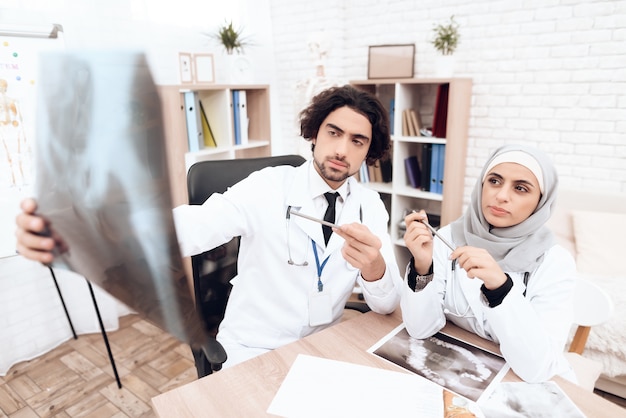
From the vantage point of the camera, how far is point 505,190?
3.80 feet

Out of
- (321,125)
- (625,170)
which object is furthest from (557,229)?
(321,125)

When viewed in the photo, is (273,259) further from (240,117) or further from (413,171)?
(413,171)

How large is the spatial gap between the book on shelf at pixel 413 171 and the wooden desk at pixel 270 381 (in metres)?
1.91

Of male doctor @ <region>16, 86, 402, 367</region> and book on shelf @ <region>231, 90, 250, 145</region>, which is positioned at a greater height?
book on shelf @ <region>231, 90, 250, 145</region>

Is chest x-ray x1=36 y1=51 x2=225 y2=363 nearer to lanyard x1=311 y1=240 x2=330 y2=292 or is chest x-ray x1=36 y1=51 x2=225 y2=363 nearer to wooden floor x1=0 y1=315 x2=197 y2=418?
lanyard x1=311 y1=240 x2=330 y2=292

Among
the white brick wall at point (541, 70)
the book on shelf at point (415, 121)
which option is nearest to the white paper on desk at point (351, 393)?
the book on shelf at point (415, 121)

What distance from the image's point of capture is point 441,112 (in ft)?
8.91

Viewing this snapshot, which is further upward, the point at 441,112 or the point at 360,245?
the point at 441,112

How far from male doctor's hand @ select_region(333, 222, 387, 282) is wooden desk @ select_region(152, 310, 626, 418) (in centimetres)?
20

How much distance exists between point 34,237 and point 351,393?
0.80 meters

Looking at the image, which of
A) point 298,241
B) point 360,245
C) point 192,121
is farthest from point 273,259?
point 192,121

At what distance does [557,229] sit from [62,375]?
2.82 m

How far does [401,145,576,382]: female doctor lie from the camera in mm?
970

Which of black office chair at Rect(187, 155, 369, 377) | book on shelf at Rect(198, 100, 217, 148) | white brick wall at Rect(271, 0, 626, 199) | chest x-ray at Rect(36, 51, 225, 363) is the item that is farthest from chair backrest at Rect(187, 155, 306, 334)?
white brick wall at Rect(271, 0, 626, 199)
